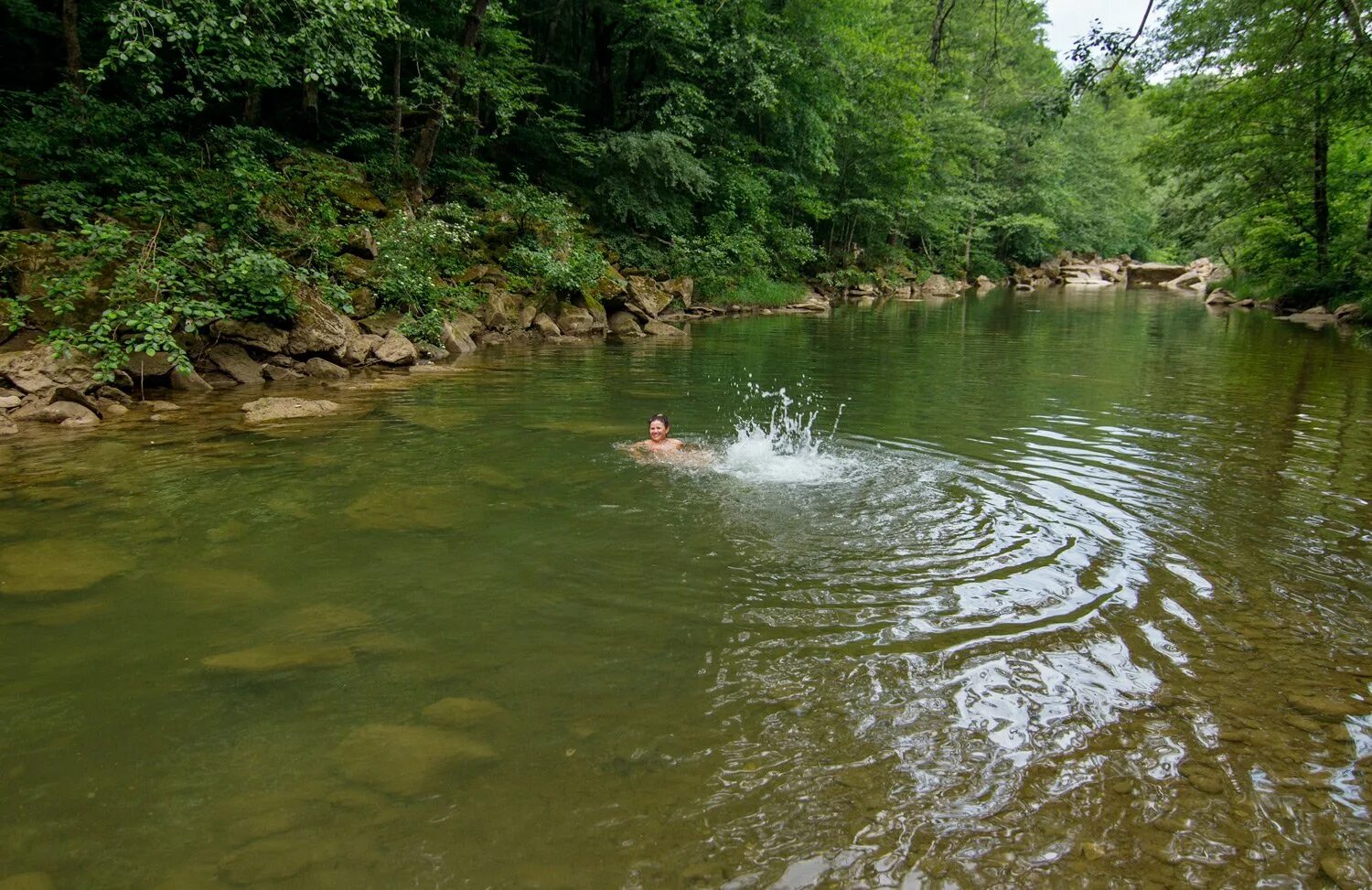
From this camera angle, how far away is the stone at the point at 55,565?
13.9ft

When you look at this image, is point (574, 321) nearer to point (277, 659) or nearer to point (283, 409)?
point (283, 409)

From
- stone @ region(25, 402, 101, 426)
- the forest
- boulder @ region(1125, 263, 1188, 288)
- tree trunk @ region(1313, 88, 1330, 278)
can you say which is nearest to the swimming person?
the forest

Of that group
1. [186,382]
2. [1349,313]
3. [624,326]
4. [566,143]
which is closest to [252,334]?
[186,382]

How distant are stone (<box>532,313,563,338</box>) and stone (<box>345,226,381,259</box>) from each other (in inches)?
166

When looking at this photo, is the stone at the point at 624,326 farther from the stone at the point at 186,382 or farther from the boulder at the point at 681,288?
the stone at the point at 186,382

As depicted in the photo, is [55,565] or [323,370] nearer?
[55,565]

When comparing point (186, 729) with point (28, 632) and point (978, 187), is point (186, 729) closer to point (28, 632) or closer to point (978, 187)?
point (28, 632)

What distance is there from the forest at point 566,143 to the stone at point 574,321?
1.94ft

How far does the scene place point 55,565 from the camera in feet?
14.8

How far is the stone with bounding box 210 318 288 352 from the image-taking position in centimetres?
1104

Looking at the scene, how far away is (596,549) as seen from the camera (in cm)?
491

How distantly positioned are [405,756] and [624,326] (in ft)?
54.8

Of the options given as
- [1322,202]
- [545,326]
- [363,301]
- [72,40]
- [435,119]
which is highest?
[435,119]

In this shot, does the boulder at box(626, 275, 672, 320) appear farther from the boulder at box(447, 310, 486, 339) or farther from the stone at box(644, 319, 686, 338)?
the boulder at box(447, 310, 486, 339)
